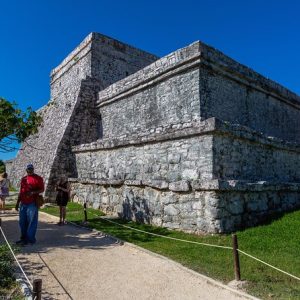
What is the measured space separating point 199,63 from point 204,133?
2.72 meters

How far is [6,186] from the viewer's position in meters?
10.5

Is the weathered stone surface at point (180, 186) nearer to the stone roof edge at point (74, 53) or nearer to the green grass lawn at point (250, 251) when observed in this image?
the green grass lawn at point (250, 251)

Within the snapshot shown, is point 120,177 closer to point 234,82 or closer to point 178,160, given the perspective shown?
point 178,160

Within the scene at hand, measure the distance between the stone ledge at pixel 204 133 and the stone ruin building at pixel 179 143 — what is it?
3cm

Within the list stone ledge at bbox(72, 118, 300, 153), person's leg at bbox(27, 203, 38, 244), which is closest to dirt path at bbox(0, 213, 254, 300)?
person's leg at bbox(27, 203, 38, 244)

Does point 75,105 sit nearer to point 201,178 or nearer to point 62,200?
point 62,200

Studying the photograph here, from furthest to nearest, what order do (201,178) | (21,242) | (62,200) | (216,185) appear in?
(62,200), (201,178), (216,185), (21,242)

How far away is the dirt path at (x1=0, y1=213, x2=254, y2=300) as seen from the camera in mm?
3986

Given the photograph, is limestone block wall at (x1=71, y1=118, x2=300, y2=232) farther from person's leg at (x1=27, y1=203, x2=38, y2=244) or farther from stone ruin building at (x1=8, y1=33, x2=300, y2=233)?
person's leg at (x1=27, y1=203, x2=38, y2=244)

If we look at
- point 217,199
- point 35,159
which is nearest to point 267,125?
point 217,199

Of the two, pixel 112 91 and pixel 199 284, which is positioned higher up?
pixel 112 91

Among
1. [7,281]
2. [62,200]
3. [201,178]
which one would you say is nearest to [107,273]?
[7,281]

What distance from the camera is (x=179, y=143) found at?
7.84 m

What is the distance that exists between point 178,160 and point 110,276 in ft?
12.5
